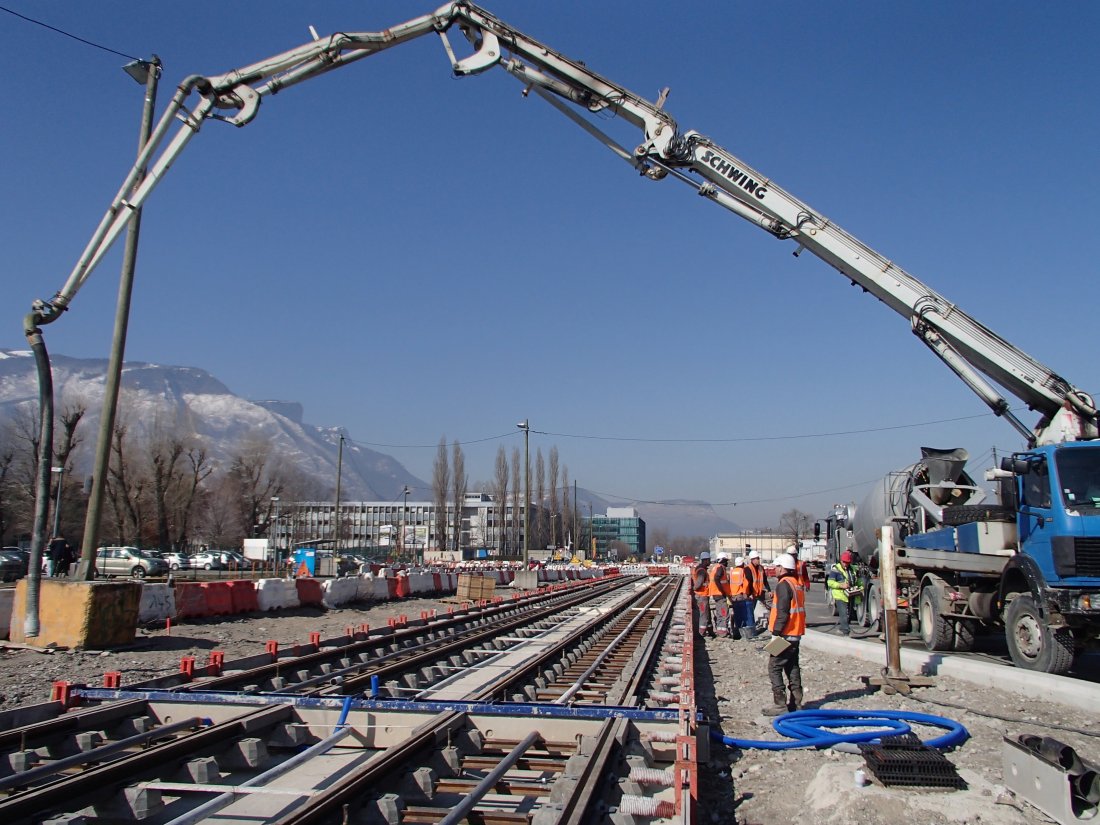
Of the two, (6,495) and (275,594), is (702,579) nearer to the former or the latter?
(275,594)

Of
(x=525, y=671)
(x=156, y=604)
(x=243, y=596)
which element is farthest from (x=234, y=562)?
(x=525, y=671)

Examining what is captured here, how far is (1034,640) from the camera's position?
11.8 m

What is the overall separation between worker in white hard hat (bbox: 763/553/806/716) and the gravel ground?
35cm

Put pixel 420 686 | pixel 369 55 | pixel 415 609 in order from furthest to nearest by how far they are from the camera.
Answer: pixel 415 609
pixel 369 55
pixel 420 686

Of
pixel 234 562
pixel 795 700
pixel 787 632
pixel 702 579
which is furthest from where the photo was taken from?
pixel 234 562

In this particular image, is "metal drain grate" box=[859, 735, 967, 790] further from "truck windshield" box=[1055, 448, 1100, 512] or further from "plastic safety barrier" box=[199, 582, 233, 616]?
"plastic safety barrier" box=[199, 582, 233, 616]

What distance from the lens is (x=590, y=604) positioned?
27.8 metres

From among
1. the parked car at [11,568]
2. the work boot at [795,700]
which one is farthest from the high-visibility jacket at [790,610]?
the parked car at [11,568]

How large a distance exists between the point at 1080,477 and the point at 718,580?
25.4ft

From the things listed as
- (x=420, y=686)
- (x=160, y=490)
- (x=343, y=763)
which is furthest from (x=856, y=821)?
(x=160, y=490)

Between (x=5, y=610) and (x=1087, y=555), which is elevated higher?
(x=1087, y=555)

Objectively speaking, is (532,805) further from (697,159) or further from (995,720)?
(697,159)

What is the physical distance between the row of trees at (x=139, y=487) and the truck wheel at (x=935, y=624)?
46676 millimetres

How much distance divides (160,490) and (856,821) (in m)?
62.1
